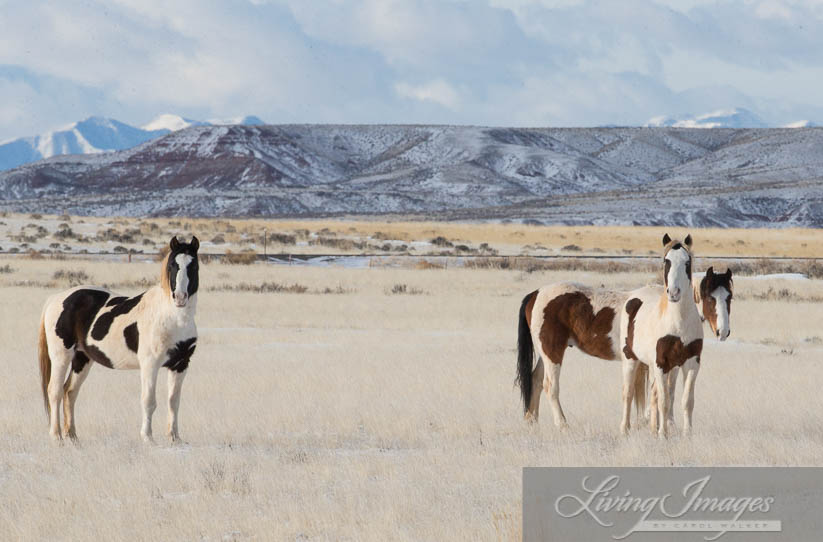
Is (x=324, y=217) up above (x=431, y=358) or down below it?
above

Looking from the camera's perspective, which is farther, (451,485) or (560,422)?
(560,422)

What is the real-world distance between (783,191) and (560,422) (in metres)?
150

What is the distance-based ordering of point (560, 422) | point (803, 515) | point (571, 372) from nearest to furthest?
point (803, 515), point (560, 422), point (571, 372)

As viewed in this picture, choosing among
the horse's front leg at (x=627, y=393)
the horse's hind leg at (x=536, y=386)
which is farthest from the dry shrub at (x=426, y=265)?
the horse's front leg at (x=627, y=393)

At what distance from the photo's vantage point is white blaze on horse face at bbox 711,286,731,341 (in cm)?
1059

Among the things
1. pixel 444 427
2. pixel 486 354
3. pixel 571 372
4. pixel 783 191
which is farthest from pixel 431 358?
pixel 783 191

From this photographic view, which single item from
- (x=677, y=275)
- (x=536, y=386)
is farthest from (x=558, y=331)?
(x=677, y=275)

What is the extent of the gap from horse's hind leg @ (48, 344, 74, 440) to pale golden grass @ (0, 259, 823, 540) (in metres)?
0.33

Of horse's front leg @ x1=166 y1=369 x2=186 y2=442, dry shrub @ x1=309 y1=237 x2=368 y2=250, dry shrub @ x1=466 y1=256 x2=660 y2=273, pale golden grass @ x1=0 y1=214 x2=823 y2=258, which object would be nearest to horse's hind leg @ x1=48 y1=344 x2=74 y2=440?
horse's front leg @ x1=166 y1=369 x2=186 y2=442

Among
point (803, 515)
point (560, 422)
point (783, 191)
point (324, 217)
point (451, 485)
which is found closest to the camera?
point (803, 515)

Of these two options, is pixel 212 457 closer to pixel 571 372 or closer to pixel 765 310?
pixel 571 372

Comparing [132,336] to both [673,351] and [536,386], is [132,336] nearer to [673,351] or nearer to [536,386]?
[536,386]

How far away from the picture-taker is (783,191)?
151500 mm

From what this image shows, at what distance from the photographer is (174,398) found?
1034cm
